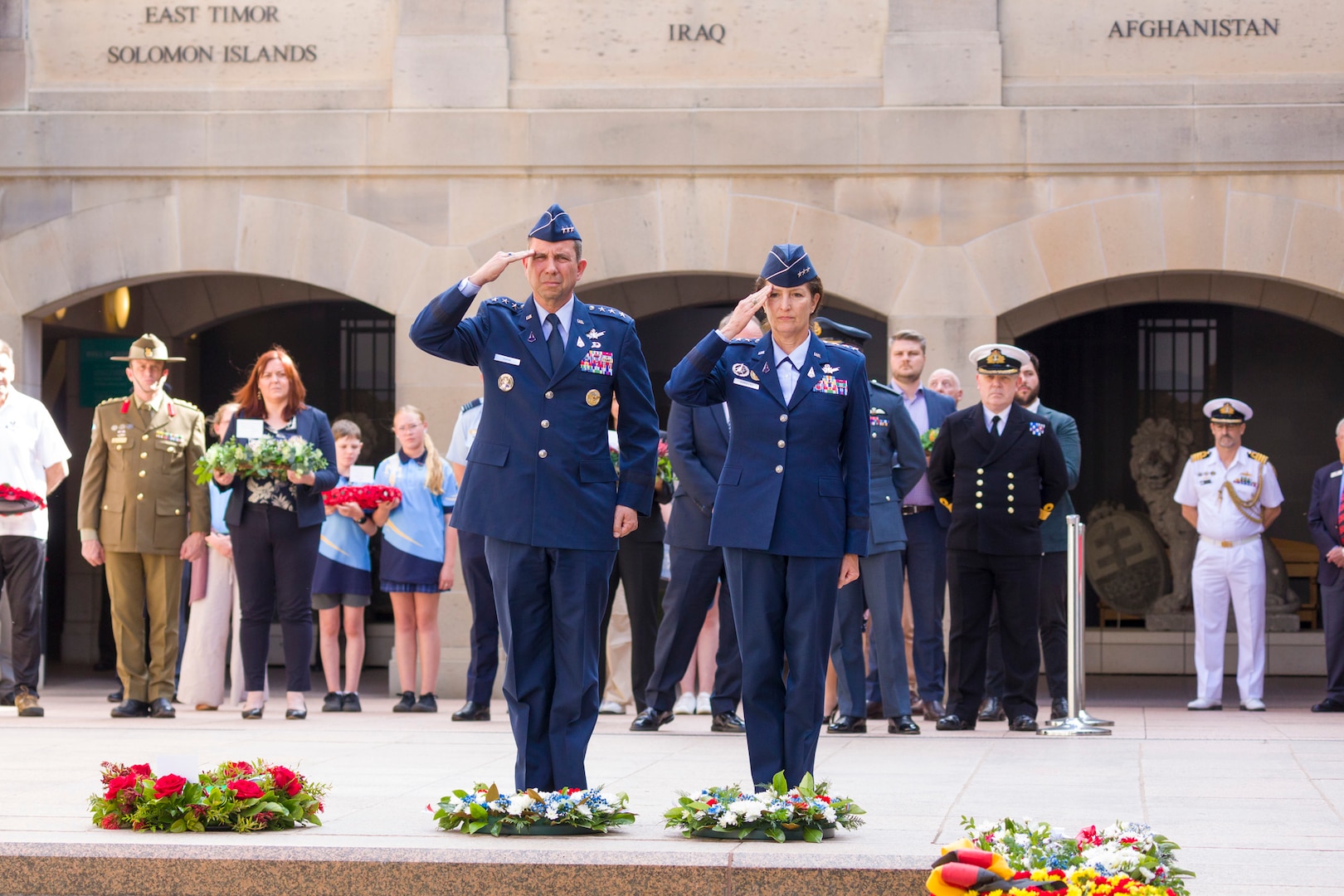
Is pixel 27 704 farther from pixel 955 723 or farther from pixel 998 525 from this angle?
pixel 998 525

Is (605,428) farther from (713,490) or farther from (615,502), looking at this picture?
(713,490)

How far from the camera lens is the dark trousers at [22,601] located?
395 inches

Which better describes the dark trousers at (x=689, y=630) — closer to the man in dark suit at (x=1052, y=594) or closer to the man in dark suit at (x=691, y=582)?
the man in dark suit at (x=691, y=582)

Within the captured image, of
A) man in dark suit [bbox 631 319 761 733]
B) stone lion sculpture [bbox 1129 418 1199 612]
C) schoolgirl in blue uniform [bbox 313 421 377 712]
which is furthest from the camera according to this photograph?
stone lion sculpture [bbox 1129 418 1199 612]

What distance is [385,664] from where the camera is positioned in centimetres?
1456

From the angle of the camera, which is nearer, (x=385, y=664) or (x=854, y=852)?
(x=854, y=852)

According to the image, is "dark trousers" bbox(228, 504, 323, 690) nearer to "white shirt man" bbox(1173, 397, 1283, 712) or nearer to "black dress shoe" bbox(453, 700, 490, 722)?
"black dress shoe" bbox(453, 700, 490, 722)

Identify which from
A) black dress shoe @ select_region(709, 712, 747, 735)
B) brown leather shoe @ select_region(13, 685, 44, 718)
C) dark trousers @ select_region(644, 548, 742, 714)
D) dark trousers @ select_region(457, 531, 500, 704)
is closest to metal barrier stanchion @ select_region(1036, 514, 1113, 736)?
black dress shoe @ select_region(709, 712, 747, 735)

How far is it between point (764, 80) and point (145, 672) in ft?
18.9

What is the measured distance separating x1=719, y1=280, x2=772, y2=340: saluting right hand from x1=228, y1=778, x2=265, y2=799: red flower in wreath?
2.11 m

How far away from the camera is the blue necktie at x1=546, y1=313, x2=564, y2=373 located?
559 cm

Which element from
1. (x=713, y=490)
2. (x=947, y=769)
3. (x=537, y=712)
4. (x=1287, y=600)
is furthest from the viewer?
(x=1287, y=600)

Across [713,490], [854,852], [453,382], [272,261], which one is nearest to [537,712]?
[854,852]

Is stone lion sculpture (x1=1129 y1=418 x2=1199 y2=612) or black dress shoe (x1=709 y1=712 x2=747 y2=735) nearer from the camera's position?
black dress shoe (x1=709 y1=712 x2=747 y2=735)
